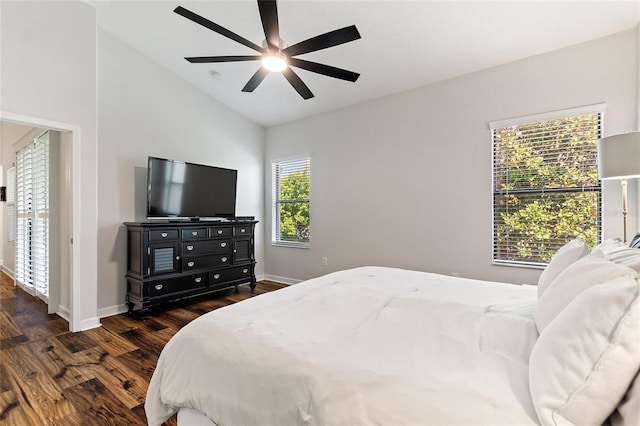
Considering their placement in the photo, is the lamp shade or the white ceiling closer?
the lamp shade

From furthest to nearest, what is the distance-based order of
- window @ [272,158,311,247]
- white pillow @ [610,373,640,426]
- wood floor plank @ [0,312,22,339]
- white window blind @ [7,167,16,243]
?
window @ [272,158,311,247] → white window blind @ [7,167,16,243] → wood floor plank @ [0,312,22,339] → white pillow @ [610,373,640,426]

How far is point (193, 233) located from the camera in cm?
397

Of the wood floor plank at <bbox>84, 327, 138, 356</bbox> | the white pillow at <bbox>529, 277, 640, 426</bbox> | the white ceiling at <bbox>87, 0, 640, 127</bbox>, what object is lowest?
the wood floor plank at <bbox>84, 327, 138, 356</bbox>

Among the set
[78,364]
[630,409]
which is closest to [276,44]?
[630,409]

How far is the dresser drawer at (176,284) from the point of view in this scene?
140 inches

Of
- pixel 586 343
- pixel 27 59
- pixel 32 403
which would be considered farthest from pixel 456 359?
pixel 27 59

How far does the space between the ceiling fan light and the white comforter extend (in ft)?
5.91

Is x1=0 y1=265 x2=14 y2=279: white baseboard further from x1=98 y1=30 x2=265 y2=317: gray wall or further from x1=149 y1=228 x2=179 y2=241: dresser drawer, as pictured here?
x1=149 y1=228 x2=179 y2=241: dresser drawer

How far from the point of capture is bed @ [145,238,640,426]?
76 cm

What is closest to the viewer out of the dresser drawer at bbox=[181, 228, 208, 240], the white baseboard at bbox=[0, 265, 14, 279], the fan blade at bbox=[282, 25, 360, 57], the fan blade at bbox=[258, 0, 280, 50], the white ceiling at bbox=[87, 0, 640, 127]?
the fan blade at bbox=[258, 0, 280, 50]

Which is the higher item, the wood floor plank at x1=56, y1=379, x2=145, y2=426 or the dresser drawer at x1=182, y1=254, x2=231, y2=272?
the dresser drawer at x1=182, y1=254, x2=231, y2=272

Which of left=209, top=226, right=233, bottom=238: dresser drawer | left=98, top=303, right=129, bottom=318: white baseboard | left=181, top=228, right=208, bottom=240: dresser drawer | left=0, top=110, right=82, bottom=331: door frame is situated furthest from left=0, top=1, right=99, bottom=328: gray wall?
left=209, top=226, right=233, bottom=238: dresser drawer

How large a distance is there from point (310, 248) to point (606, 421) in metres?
4.20

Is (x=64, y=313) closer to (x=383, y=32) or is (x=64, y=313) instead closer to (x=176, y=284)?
(x=176, y=284)
